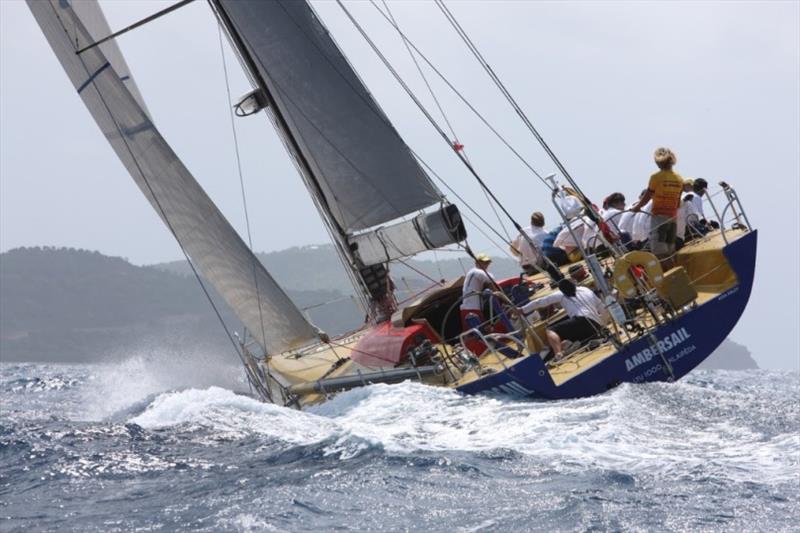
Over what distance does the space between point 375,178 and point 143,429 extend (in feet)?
11.6

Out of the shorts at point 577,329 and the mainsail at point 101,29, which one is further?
the mainsail at point 101,29

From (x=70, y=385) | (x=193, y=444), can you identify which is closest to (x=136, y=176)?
(x=193, y=444)

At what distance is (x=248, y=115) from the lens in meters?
13.1

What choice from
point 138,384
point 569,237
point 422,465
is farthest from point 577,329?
point 138,384

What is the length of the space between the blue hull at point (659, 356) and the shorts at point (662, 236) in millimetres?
790

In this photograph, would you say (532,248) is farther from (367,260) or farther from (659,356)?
(659,356)

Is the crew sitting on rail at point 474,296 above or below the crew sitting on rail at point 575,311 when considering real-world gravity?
above

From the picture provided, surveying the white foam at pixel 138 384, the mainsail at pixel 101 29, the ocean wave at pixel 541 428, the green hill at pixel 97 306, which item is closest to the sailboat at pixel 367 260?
the ocean wave at pixel 541 428

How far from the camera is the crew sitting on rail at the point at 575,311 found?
33.8 ft

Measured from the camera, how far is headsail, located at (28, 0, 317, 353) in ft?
42.1

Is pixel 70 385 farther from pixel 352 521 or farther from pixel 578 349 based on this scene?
pixel 352 521

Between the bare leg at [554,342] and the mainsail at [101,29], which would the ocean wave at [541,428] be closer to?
the bare leg at [554,342]

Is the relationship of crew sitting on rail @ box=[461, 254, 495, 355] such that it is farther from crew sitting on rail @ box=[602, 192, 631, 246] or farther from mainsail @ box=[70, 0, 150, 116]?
mainsail @ box=[70, 0, 150, 116]

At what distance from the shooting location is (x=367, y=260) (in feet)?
41.9
